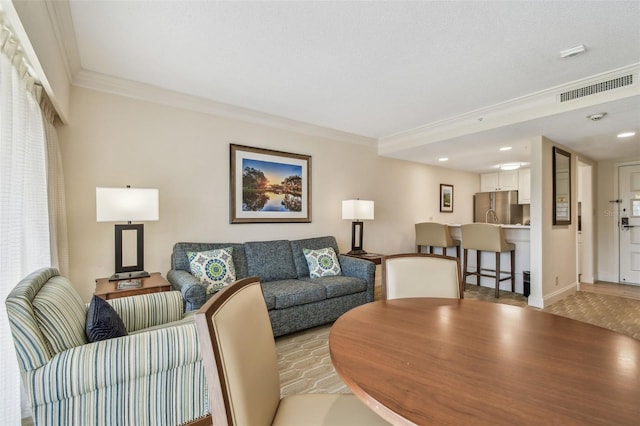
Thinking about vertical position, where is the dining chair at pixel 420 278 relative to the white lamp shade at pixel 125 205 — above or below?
below

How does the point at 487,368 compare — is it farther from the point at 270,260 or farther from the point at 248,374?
the point at 270,260

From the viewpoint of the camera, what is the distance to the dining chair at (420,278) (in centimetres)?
178

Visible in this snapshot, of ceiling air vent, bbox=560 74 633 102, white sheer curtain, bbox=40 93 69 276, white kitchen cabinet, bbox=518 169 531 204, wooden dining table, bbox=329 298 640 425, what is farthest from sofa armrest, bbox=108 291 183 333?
white kitchen cabinet, bbox=518 169 531 204

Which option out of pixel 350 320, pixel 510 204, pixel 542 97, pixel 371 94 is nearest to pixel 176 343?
pixel 350 320

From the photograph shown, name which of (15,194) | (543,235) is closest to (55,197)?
(15,194)

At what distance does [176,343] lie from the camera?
4.80 ft

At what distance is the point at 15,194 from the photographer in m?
1.52

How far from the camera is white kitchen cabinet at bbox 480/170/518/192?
21.1 ft

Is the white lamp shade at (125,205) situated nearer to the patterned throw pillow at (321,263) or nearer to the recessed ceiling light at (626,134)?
the patterned throw pillow at (321,263)

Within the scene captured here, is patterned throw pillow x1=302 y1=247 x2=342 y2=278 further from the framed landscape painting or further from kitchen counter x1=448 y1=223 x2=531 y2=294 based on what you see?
kitchen counter x1=448 y1=223 x2=531 y2=294

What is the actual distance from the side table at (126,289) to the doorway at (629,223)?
7.05 metres

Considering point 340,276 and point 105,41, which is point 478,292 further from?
point 105,41

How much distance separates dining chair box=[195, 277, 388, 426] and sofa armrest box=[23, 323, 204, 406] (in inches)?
24.3

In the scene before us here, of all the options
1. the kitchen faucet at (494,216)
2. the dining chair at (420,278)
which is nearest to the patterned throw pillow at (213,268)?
the dining chair at (420,278)
